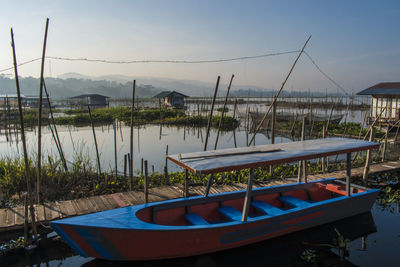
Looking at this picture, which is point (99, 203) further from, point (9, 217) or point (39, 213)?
point (9, 217)

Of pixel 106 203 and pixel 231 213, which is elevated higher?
pixel 231 213

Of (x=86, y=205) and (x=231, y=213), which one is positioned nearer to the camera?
(x=231, y=213)

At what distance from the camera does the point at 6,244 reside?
4613mm

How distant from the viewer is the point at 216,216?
512cm

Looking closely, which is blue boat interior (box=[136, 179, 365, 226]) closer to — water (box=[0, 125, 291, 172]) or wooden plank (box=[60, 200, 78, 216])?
wooden plank (box=[60, 200, 78, 216])

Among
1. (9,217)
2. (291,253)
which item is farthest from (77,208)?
(291,253)

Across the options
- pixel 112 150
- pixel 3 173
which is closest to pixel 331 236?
pixel 3 173

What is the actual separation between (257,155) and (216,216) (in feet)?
4.78

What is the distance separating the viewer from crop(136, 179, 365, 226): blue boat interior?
181 inches

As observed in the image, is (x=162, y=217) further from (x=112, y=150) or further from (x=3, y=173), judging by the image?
(x=112, y=150)

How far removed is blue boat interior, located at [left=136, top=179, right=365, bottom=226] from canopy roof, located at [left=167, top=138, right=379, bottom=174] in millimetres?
924

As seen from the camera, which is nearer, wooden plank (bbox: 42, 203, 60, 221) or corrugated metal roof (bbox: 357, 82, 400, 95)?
wooden plank (bbox: 42, 203, 60, 221)

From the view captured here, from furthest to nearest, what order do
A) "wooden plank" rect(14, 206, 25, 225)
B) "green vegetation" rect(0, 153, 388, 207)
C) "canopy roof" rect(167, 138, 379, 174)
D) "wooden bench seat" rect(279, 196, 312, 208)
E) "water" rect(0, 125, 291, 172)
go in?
"water" rect(0, 125, 291, 172) < "green vegetation" rect(0, 153, 388, 207) < "wooden bench seat" rect(279, 196, 312, 208) < "wooden plank" rect(14, 206, 25, 225) < "canopy roof" rect(167, 138, 379, 174)

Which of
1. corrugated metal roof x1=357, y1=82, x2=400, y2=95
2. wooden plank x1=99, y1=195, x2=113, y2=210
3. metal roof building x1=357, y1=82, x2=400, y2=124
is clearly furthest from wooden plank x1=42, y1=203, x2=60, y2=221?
corrugated metal roof x1=357, y1=82, x2=400, y2=95
